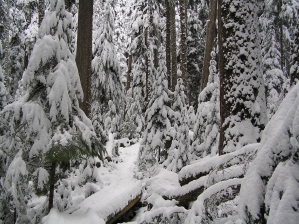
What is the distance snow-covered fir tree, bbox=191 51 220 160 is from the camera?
8797 millimetres

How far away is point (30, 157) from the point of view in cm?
414

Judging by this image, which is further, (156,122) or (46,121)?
(156,122)

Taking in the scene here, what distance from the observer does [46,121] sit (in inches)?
165

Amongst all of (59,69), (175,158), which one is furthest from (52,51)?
(175,158)

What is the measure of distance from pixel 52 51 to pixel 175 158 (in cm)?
581

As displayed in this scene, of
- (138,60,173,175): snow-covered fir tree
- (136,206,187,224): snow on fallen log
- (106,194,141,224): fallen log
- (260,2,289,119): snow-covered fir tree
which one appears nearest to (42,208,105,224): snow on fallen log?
(106,194,141,224): fallen log

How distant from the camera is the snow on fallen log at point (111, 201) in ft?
15.9

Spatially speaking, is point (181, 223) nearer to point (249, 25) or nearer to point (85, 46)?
point (249, 25)

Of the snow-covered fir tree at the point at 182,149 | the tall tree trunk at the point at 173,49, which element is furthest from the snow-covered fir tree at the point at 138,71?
the snow-covered fir tree at the point at 182,149

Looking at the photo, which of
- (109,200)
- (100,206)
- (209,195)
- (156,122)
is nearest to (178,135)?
(156,122)

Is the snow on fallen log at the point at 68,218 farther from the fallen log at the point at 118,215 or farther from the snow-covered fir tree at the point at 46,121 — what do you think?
the fallen log at the point at 118,215

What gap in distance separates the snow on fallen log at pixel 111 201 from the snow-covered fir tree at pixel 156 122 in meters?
3.29

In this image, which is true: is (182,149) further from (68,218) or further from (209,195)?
(209,195)

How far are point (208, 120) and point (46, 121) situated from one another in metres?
6.54
